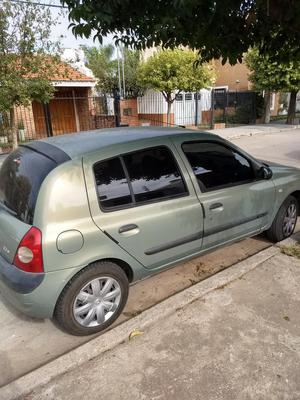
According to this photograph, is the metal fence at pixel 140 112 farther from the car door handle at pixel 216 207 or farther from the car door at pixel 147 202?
the car door at pixel 147 202

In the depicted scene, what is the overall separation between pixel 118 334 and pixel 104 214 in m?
0.97

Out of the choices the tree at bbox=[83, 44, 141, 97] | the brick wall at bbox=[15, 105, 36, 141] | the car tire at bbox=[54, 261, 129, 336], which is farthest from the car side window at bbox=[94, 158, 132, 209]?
the tree at bbox=[83, 44, 141, 97]

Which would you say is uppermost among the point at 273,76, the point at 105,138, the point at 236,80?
the point at 236,80

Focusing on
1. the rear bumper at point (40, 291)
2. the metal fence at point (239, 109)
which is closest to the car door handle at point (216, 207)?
the rear bumper at point (40, 291)

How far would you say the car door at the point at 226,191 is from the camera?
3.43 m

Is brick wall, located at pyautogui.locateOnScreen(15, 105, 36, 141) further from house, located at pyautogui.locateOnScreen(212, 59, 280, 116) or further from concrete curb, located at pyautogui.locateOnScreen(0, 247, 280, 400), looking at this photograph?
house, located at pyautogui.locateOnScreen(212, 59, 280, 116)

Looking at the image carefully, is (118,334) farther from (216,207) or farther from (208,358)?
(216,207)

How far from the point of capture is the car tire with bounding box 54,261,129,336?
8.88 ft

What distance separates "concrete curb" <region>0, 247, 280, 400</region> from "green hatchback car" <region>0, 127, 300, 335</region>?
0.18 meters

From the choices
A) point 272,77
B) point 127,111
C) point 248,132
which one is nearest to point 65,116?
point 127,111

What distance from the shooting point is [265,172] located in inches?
155

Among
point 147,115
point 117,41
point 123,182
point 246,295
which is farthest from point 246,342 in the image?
point 147,115

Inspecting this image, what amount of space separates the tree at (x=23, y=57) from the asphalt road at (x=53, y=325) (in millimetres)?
6523

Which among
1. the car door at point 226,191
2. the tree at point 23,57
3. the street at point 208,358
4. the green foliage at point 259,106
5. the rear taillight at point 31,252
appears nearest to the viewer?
the street at point 208,358
